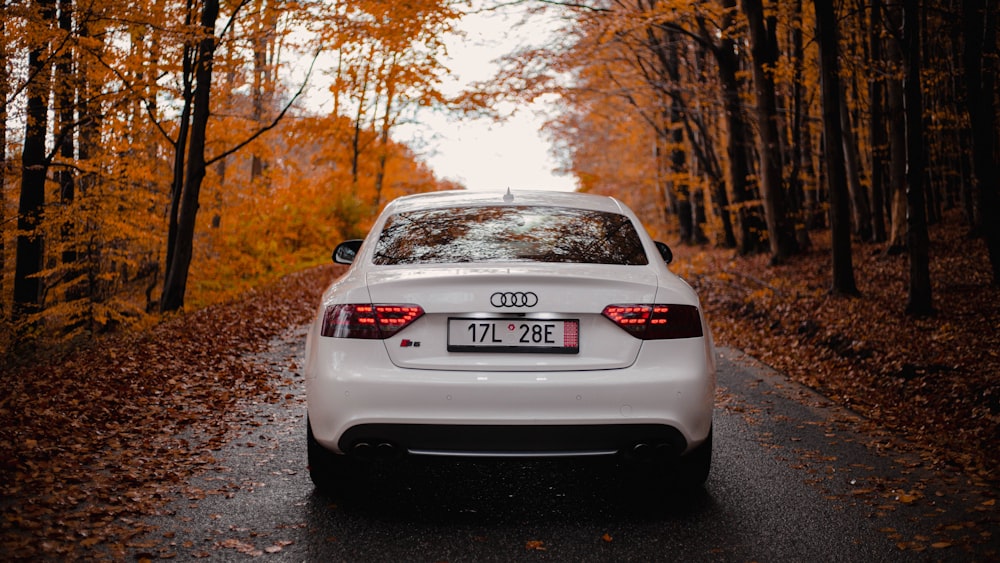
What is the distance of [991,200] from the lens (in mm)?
10672

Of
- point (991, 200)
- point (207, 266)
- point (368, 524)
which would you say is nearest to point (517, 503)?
point (368, 524)

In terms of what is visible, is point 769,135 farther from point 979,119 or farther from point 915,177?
point 915,177

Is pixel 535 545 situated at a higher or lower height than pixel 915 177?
lower

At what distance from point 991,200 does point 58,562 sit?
10831 millimetres

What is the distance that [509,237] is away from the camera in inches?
180

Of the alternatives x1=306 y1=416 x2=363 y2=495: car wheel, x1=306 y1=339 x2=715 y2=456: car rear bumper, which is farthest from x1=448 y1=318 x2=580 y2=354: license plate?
x1=306 y1=416 x2=363 y2=495: car wheel

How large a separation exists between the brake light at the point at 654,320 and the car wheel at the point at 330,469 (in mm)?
1613

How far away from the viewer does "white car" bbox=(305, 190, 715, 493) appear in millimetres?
3869

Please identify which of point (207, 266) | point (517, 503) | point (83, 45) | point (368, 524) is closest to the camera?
point (368, 524)

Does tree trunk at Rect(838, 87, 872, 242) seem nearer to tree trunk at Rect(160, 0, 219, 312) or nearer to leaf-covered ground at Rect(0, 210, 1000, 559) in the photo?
leaf-covered ground at Rect(0, 210, 1000, 559)

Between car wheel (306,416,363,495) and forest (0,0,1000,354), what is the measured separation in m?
7.86

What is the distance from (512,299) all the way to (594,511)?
1281mm

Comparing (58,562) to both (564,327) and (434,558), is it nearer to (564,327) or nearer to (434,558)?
(434,558)

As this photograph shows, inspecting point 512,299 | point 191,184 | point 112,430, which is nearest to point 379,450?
point 512,299
